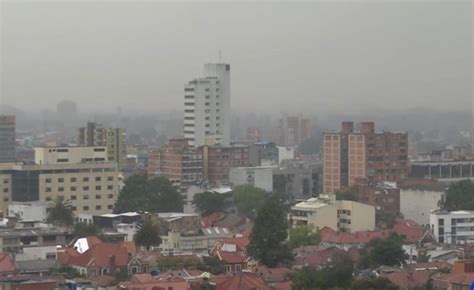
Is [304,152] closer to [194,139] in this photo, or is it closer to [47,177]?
[194,139]

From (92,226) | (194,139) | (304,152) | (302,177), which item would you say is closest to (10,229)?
(92,226)

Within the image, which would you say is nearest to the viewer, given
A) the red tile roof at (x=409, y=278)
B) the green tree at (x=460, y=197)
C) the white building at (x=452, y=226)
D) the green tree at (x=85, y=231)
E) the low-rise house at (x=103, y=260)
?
the red tile roof at (x=409, y=278)

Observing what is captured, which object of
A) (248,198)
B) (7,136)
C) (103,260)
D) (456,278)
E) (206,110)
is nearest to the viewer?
(456,278)

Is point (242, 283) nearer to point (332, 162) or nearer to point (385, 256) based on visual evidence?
point (385, 256)

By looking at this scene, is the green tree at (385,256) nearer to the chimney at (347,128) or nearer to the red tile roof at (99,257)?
the red tile roof at (99,257)

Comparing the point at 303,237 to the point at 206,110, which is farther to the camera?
the point at 206,110

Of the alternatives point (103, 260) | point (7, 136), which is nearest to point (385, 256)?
point (103, 260)

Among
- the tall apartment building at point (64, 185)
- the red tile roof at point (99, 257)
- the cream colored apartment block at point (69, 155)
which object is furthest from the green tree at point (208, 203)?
the red tile roof at point (99, 257)
